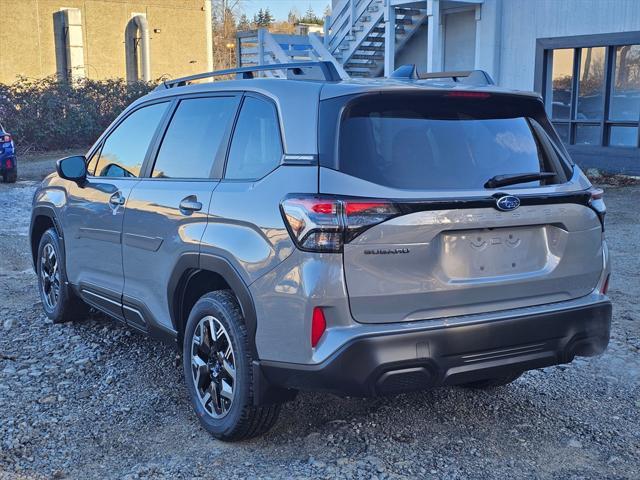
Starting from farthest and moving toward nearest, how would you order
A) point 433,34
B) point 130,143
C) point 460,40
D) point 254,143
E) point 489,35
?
point 460,40
point 433,34
point 489,35
point 130,143
point 254,143

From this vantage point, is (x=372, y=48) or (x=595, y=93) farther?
(x=372, y=48)

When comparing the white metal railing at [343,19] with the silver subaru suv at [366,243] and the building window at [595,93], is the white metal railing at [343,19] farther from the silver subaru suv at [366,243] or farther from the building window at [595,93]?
the silver subaru suv at [366,243]

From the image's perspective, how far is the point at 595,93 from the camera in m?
15.6

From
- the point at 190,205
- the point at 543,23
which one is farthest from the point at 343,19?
the point at 190,205

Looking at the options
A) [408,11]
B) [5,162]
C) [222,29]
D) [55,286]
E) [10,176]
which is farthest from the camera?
[222,29]

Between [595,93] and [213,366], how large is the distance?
13551mm

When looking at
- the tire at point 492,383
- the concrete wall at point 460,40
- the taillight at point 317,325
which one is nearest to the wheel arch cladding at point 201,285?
the taillight at point 317,325

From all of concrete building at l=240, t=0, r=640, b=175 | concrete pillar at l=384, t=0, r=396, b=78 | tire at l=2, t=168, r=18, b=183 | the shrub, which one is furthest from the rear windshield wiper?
the shrub

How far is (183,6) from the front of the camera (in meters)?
32.4

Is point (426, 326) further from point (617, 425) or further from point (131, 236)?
point (131, 236)

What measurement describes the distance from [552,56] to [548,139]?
43.3 feet

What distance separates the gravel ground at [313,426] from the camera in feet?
12.2

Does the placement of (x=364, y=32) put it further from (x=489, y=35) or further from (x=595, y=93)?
(x=595, y=93)

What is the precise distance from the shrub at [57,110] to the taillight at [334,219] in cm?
1948
